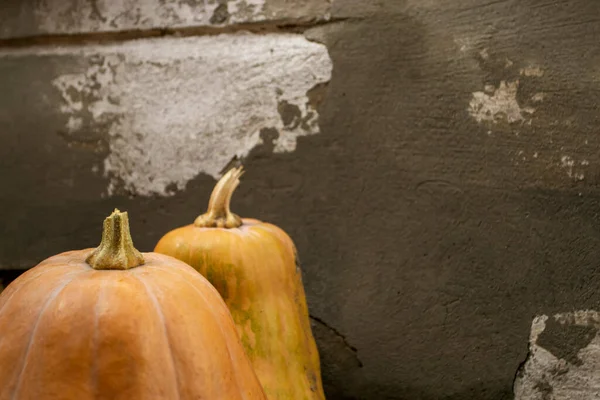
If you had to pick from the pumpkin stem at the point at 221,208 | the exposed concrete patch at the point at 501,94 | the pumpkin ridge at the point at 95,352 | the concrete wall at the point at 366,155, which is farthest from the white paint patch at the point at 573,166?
the pumpkin ridge at the point at 95,352

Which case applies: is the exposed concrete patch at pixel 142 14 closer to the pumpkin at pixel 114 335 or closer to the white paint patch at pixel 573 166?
the white paint patch at pixel 573 166

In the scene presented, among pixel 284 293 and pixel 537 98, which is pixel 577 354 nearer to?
pixel 537 98

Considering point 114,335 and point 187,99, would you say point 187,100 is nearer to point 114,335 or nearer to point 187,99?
point 187,99

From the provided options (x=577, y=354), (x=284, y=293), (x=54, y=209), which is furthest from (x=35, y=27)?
(x=577, y=354)

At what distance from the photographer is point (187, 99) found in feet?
5.99

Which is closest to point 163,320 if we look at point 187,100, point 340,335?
point 340,335

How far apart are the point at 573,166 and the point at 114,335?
3.96ft

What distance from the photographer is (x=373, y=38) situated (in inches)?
66.8

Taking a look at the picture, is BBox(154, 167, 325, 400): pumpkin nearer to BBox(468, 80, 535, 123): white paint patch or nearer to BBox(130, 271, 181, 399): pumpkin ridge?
BBox(130, 271, 181, 399): pumpkin ridge

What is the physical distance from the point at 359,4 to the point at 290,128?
0.39 m

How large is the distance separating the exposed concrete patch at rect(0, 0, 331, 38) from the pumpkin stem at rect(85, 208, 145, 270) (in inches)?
40.5

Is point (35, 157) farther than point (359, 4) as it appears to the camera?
Yes

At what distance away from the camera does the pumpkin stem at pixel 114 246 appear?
90cm

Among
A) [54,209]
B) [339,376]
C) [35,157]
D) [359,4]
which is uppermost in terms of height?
[359,4]
